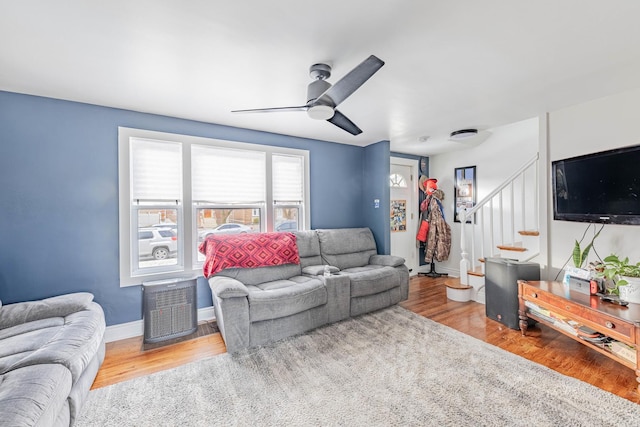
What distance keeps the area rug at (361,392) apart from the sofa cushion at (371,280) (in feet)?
2.31

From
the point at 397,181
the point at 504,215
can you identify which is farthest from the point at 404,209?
the point at 504,215

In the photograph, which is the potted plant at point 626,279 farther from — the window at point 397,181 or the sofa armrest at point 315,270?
the window at point 397,181

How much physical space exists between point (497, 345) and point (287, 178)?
310 centimetres

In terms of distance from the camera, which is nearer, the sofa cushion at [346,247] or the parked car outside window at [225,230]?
the parked car outside window at [225,230]

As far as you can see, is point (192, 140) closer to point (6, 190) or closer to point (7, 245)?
point (6, 190)

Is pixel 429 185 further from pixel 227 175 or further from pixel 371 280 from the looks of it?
pixel 227 175

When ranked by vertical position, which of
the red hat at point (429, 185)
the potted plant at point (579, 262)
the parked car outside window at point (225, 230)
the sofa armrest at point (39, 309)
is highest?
the red hat at point (429, 185)

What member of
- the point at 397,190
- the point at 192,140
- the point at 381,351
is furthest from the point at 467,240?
the point at 192,140

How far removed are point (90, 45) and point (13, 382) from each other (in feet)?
6.52

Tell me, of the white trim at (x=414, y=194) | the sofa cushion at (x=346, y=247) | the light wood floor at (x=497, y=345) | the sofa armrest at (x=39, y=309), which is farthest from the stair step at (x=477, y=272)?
the sofa armrest at (x=39, y=309)

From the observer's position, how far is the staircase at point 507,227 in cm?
344

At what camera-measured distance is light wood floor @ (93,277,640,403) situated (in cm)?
208

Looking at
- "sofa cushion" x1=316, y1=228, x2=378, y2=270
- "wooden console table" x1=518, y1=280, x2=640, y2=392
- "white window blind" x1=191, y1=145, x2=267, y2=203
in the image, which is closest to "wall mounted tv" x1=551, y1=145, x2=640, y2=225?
"wooden console table" x1=518, y1=280, x2=640, y2=392

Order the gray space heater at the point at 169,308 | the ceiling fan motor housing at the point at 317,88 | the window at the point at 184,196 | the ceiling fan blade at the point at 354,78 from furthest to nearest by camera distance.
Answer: the window at the point at 184,196, the gray space heater at the point at 169,308, the ceiling fan motor housing at the point at 317,88, the ceiling fan blade at the point at 354,78
